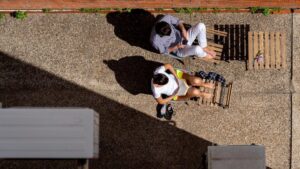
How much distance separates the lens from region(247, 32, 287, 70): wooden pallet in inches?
348

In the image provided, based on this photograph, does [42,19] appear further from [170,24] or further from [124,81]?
[170,24]

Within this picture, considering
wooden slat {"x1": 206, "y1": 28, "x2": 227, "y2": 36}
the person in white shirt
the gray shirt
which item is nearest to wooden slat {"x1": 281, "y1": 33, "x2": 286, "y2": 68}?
wooden slat {"x1": 206, "y1": 28, "x2": 227, "y2": 36}

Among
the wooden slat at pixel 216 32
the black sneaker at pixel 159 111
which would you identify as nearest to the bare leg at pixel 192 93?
the black sneaker at pixel 159 111

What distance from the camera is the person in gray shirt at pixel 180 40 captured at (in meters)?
8.13

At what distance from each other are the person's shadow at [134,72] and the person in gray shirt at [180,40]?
0.68m

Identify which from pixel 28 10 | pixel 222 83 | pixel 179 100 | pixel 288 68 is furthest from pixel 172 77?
pixel 28 10

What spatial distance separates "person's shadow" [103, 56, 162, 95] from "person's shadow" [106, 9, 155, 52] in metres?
0.34

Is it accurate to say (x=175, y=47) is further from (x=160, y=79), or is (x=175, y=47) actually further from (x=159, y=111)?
(x=159, y=111)

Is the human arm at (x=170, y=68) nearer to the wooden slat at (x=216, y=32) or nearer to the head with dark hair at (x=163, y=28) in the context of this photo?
the head with dark hair at (x=163, y=28)

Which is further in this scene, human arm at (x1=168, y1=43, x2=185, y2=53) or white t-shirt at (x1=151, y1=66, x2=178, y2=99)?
human arm at (x1=168, y1=43, x2=185, y2=53)

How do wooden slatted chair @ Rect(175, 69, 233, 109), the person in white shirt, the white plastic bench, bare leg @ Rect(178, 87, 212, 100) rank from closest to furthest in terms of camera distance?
the white plastic bench
the person in white shirt
bare leg @ Rect(178, 87, 212, 100)
wooden slatted chair @ Rect(175, 69, 233, 109)

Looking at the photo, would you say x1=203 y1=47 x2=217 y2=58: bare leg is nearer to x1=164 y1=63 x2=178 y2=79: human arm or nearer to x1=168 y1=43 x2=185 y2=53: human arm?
x1=168 y1=43 x2=185 y2=53: human arm

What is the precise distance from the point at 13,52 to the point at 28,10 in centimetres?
95

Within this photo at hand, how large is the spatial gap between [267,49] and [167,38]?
7.63 feet
